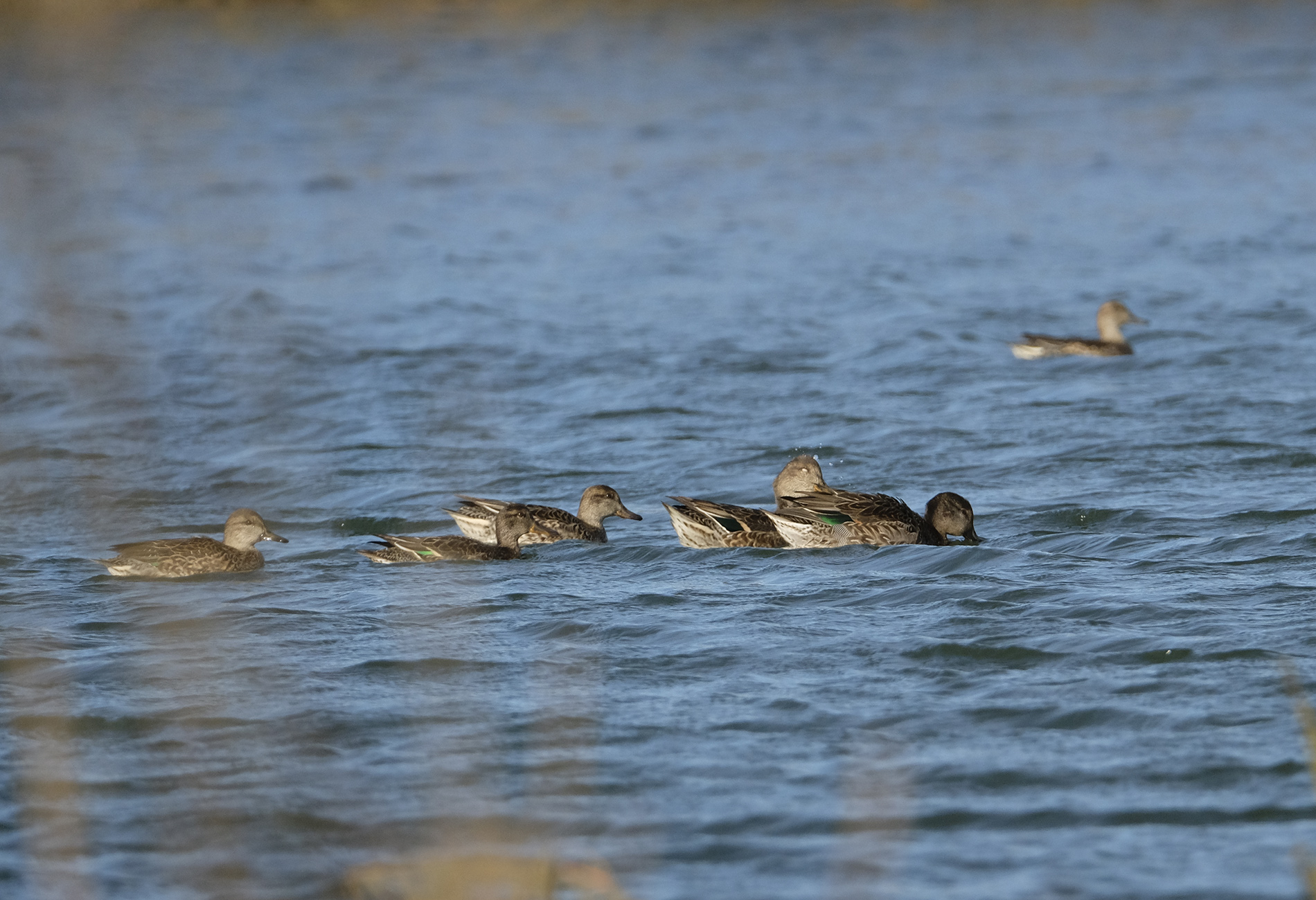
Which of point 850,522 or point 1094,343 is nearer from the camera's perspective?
point 850,522

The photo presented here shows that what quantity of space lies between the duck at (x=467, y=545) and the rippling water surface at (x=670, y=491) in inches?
4.5

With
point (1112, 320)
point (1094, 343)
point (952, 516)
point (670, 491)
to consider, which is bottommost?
point (670, 491)

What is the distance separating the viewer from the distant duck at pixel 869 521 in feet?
29.7

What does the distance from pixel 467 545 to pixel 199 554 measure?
48.0 inches

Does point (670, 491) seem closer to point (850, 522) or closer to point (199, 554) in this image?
point (850, 522)

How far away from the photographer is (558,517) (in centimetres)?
924

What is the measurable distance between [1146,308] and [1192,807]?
34.6ft

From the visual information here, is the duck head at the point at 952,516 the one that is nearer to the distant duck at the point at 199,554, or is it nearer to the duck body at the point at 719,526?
the duck body at the point at 719,526

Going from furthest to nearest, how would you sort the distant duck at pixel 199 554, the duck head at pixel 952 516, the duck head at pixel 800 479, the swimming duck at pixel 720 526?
the duck head at pixel 800 479 < the swimming duck at pixel 720 526 < the duck head at pixel 952 516 < the distant duck at pixel 199 554

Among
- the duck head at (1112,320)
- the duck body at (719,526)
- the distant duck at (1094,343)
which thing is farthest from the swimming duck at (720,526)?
the duck head at (1112,320)

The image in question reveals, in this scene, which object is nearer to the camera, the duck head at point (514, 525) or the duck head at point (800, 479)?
the duck head at point (514, 525)

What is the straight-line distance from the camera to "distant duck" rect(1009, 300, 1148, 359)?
44.5ft

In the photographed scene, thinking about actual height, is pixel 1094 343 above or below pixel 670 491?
above

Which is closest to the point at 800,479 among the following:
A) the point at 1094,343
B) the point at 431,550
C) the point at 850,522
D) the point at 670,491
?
the point at 850,522
